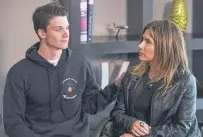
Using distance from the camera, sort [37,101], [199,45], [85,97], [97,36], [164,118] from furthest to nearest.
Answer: [97,36], [199,45], [85,97], [37,101], [164,118]

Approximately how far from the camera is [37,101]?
6.27 feet

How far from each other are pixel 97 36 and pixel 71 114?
0.70 meters

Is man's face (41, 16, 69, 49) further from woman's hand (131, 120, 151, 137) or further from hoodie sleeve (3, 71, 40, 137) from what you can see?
woman's hand (131, 120, 151, 137)

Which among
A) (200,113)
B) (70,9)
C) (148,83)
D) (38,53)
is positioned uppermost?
(70,9)

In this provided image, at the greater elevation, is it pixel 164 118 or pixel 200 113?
pixel 164 118

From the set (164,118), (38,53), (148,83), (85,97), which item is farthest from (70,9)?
(164,118)

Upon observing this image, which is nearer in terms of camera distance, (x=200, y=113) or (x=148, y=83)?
(x=148, y=83)

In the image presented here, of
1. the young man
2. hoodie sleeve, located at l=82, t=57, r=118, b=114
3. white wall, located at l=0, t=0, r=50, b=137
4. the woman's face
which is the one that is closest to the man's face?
the young man

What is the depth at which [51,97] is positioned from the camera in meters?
1.93

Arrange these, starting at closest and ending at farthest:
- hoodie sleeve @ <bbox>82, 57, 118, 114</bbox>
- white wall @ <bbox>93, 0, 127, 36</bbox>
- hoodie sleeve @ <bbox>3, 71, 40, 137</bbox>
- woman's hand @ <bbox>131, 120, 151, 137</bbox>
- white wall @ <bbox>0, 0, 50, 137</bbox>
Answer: woman's hand @ <bbox>131, 120, 151, 137</bbox>
hoodie sleeve @ <bbox>3, 71, 40, 137</bbox>
hoodie sleeve @ <bbox>82, 57, 118, 114</bbox>
white wall @ <bbox>0, 0, 50, 137</bbox>
white wall @ <bbox>93, 0, 127, 36</bbox>

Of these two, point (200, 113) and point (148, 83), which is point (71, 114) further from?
point (200, 113)

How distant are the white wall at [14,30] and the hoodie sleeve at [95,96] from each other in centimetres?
52

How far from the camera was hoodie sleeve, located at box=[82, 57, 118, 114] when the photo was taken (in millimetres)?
2031

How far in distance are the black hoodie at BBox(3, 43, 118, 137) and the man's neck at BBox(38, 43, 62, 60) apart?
0.03m
